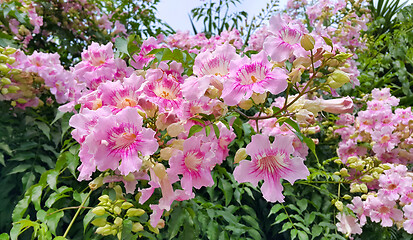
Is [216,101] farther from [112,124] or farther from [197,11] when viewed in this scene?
[197,11]

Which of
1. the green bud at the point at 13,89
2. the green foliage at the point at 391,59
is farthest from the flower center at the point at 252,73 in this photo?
the green foliage at the point at 391,59

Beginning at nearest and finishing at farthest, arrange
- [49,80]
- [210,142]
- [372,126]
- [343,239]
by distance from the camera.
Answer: [210,142] → [343,239] → [49,80] → [372,126]

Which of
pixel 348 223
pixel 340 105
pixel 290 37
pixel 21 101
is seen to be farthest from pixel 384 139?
pixel 21 101

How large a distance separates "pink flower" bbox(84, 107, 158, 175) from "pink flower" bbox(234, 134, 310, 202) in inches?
8.7

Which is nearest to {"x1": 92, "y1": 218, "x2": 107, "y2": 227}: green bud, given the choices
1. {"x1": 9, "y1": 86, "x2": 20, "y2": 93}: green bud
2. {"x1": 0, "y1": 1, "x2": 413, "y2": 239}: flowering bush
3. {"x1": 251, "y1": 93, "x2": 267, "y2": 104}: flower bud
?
{"x1": 0, "y1": 1, "x2": 413, "y2": 239}: flowering bush

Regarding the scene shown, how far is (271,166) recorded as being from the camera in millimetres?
722

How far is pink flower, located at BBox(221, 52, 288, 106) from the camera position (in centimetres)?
65

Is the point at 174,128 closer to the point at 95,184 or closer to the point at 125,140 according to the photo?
the point at 125,140

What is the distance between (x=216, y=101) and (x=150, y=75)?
0.60 ft

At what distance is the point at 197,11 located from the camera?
13.1 feet

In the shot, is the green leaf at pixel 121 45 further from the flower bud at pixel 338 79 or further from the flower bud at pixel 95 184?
the flower bud at pixel 338 79

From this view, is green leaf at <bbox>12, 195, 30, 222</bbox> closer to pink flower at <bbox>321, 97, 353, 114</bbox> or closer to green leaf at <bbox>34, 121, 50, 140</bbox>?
green leaf at <bbox>34, 121, 50, 140</bbox>

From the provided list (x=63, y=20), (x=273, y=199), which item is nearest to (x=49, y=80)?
(x=63, y=20)

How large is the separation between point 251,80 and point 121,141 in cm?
32
